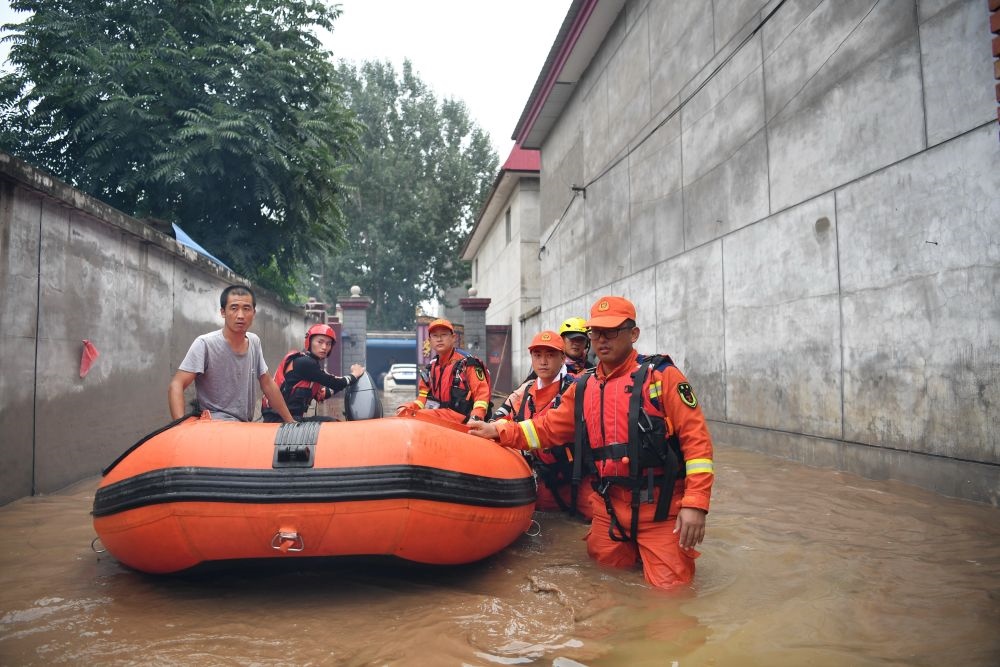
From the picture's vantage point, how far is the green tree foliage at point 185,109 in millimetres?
11016

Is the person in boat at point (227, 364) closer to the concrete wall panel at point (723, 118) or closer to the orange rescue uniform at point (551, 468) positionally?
the orange rescue uniform at point (551, 468)

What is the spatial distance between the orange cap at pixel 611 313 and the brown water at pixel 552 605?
1.22m

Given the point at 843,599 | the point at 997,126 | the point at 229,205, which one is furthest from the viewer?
the point at 229,205

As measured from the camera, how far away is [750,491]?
4672 mm

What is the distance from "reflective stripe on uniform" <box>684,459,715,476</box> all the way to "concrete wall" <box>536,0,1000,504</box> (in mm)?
2052

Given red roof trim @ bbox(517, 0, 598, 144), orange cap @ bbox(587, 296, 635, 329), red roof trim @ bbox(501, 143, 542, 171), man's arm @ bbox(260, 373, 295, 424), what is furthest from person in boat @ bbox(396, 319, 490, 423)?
red roof trim @ bbox(501, 143, 542, 171)

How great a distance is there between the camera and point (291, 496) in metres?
2.61

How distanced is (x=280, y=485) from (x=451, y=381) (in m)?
2.78

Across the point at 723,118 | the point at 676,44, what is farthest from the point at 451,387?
the point at 676,44

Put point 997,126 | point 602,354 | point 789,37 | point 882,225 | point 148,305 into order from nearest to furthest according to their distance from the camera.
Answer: point 602,354 < point 997,126 < point 882,225 < point 789,37 < point 148,305

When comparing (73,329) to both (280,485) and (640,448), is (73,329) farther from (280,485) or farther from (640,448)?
(640,448)

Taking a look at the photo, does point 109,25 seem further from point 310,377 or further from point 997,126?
point 997,126

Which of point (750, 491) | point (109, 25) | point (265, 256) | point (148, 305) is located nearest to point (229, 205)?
point (265, 256)

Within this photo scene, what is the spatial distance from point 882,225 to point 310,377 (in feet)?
14.4
